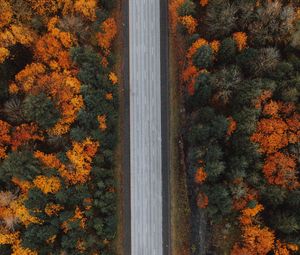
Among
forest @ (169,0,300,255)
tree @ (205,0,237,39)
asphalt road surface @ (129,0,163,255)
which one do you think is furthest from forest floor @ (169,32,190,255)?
tree @ (205,0,237,39)

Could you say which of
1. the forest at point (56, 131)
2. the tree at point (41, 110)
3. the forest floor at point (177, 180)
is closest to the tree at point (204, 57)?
the forest floor at point (177, 180)

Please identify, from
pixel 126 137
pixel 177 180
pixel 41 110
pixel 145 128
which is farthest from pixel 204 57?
pixel 41 110

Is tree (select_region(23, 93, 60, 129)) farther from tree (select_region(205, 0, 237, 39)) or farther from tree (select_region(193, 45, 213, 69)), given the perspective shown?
tree (select_region(205, 0, 237, 39))

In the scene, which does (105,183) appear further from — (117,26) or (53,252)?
(117,26)

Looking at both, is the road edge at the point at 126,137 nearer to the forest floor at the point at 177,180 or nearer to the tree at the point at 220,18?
the forest floor at the point at 177,180

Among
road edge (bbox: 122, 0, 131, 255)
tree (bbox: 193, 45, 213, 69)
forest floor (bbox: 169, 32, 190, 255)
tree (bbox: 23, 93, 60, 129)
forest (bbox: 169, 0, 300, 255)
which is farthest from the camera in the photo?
road edge (bbox: 122, 0, 131, 255)

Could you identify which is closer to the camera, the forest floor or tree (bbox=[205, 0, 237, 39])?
tree (bbox=[205, 0, 237, 39])

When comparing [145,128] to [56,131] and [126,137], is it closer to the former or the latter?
[126,137]
